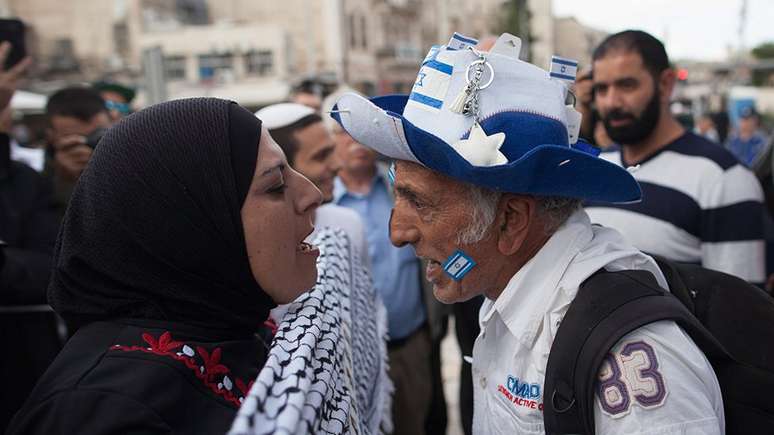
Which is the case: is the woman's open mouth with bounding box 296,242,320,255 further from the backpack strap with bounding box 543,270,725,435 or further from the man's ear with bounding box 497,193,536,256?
the backpack strap with bounding box 543,270,725,435

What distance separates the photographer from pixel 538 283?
1509 millimetres

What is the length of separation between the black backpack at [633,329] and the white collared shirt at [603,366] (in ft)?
0.11

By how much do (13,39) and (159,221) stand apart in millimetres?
2253

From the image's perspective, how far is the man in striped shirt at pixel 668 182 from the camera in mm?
2559

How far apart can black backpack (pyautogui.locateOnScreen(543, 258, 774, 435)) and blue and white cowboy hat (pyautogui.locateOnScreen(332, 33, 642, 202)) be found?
0.80 feet

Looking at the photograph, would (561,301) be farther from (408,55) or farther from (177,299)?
(408,55)

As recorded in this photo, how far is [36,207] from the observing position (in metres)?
2.93

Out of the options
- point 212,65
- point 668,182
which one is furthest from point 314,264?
point 212,65

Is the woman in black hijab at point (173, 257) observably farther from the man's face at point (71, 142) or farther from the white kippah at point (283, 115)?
the man's face at point (71, 142)

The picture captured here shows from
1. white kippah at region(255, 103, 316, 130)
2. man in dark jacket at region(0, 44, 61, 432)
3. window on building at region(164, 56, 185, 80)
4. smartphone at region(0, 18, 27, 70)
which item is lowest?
window on building at region(164, 56, 185, 80)

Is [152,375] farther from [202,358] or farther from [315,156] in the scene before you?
[315,156]

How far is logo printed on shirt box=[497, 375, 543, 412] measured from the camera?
1.41 metres

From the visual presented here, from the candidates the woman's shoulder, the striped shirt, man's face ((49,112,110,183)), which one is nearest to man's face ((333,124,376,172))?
man's face ((49,112,110,183))

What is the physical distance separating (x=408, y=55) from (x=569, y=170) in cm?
3931
